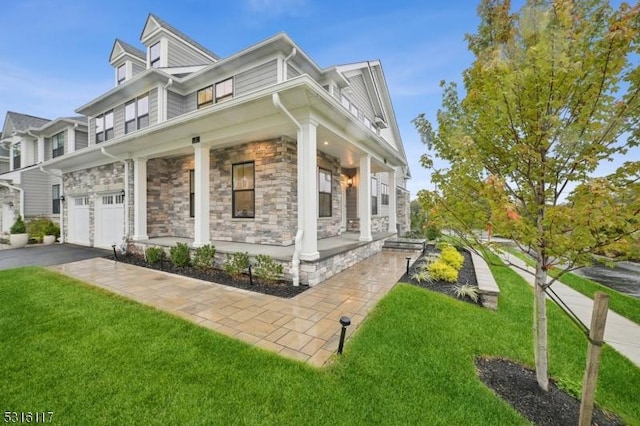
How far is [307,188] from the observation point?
537 cm

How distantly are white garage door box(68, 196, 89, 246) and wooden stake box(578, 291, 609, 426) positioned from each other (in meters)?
15.2

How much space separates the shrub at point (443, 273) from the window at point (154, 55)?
12.3 metres

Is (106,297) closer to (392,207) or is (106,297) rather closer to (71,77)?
(392,207)

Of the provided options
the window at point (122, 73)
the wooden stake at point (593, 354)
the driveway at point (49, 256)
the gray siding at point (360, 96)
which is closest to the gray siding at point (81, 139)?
the window at point (122, 73)

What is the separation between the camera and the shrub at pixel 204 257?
20.9 ft

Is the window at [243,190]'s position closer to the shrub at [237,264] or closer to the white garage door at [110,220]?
the shrub at [237,264]

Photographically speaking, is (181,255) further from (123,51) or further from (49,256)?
(123,51)

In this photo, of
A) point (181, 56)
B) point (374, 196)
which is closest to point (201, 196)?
point (181, 56)

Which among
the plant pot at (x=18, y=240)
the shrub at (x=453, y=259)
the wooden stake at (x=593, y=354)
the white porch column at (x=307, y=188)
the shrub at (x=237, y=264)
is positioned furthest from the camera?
the plant pot at (x=18, y=240)

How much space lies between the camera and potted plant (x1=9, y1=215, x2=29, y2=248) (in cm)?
1198

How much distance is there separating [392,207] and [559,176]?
9780mm

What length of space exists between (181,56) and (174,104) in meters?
2.84

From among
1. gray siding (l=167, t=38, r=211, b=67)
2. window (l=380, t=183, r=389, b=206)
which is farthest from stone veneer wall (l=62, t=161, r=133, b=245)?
window (l=380, t=183, r=389, b=206)

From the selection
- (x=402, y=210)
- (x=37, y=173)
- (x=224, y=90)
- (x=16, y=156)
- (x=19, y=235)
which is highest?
(x=224, y=90)
